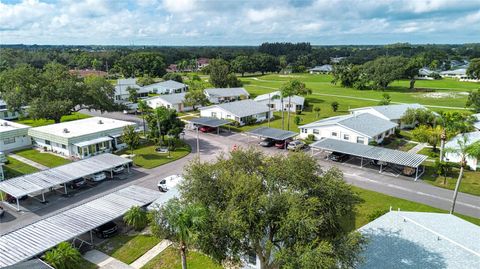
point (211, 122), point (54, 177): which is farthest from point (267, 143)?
point (54, 177)

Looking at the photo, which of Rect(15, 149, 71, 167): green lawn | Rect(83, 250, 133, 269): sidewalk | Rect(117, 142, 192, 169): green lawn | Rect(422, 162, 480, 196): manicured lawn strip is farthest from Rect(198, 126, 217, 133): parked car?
Rect(83, 250, 133, 269): sidewalk

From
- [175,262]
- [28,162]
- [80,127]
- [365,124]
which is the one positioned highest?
[365,124]

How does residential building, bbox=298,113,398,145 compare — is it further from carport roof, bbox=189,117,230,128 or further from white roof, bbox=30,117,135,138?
white roof, bbox=30,117,135,138

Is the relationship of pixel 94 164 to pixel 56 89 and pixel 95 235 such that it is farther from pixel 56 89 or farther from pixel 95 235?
pixel 56 89

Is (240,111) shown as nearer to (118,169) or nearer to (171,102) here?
(171,102)

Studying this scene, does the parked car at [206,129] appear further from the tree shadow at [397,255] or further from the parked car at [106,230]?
the tree shadow at [397,255]

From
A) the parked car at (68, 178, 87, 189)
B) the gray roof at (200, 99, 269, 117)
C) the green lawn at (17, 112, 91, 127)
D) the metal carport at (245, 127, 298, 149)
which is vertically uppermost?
the gray roof at (200, 99, 269, 117)

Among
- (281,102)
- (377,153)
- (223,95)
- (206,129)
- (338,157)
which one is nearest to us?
(377,153)
